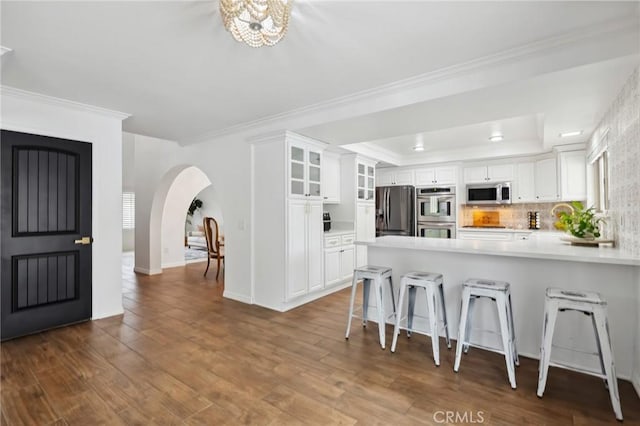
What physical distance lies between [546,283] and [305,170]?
290 centimetres

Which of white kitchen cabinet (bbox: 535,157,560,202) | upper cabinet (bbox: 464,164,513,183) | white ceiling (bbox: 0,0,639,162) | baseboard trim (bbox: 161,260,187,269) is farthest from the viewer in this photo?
baseboard trim (bbox: 161,260,187,269)

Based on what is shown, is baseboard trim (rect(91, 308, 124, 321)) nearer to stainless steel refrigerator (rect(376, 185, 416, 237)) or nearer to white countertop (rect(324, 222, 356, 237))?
white countertop (rect(324, 222, 356, 237))

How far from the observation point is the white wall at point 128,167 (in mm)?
7021

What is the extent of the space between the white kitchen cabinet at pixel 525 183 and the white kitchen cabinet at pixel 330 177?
334 centimetres

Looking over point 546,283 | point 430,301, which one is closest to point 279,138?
point 430,301

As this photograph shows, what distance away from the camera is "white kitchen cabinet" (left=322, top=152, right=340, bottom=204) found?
203 inches

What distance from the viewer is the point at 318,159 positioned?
176 inches

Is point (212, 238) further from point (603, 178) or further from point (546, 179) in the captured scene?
point (546, 179)

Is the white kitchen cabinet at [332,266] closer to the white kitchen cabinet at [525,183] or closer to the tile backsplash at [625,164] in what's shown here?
the tile backsplash at [625,164]

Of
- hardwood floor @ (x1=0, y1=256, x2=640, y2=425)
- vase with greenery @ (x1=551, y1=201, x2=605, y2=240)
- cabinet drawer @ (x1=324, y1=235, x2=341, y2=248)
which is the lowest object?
hardwood floor @ (x1=0, y1=256, x2=640, y2=425)

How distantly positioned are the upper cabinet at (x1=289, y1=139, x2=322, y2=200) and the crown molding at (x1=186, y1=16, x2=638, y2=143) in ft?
1.58

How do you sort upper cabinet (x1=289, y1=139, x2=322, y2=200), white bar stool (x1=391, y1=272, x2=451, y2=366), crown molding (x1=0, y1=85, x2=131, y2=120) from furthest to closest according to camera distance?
upper cabinet (x1=289, y1=139, x2=322, y2=200) < crown molding (x1=0, y1=85, x2=131, y2=120) < white bar stool (x1=391, y1=272, x2=451, y2=366)

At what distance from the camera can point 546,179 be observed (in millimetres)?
5375

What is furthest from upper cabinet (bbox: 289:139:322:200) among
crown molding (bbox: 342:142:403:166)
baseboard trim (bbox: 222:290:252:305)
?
baseboard trim (bbox: 222:290:252:305)
